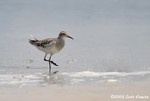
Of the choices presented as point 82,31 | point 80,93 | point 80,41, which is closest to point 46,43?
point 80,41

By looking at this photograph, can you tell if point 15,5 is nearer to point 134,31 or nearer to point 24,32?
point 24,32

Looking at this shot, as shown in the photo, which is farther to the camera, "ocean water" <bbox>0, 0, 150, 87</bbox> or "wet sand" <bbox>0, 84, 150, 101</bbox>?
"ocean water" <bbox>0, 0, 150, 87</bbox>

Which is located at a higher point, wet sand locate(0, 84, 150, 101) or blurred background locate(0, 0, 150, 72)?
blurred background locate(0, 0, 150, 72)

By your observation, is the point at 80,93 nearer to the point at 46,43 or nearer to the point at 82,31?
the point at 46,43

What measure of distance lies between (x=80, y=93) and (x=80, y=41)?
21.2 feet

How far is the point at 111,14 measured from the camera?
19562 millimetres

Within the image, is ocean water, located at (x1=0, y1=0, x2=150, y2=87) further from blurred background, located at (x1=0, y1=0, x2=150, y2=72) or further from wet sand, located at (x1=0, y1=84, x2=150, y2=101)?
wet sand, located at (x1=0, y1=84, x2=150, y2=101)

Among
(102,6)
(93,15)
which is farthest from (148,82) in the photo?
(102,6)

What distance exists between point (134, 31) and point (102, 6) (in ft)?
21.4

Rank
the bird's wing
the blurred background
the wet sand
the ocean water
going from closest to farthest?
the wet sand, the ocean water, the blurred background, the bird's wing

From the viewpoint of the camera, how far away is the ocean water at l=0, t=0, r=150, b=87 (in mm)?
10070

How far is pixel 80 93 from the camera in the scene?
8297 mm

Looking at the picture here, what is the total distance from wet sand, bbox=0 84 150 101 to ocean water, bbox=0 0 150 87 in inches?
19.8

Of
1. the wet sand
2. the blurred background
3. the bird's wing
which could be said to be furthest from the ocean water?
the wet sand
